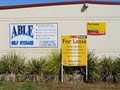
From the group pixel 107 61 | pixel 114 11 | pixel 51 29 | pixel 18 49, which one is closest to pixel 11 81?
pixel 18 49

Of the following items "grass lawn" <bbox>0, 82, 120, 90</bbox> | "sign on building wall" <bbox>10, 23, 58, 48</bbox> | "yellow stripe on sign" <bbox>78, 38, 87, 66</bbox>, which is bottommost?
"grass lawn" <bbox>0, 82, 120, 90</bbox>

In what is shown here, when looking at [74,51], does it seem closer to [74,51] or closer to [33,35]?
[74,51]

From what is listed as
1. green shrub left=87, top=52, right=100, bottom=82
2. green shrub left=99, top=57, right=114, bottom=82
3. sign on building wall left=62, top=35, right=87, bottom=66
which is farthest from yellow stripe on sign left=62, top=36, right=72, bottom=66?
green shrub left=99, top=57, right=114, bottom=82

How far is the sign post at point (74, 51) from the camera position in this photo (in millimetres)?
15352

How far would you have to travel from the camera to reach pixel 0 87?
13.5m

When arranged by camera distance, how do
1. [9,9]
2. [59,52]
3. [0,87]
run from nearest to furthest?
[0,87]
[59,52]
[9,9]

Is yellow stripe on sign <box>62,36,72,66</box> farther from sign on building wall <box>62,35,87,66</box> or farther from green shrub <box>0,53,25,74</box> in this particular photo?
green shrub <box>0,53,25,74</box>

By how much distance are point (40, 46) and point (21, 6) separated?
2.85 metres

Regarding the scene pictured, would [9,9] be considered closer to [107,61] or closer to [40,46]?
[40,46]

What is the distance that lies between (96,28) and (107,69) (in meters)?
2.82

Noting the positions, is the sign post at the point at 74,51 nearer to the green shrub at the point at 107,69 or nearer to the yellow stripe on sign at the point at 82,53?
the yellow stripe on sign at the point at 82,53

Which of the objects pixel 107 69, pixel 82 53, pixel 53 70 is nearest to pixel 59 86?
pixel 53 70

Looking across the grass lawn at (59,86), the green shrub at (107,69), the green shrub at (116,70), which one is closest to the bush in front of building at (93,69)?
the green shrub at (107,69)

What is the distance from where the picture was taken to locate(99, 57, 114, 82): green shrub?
15394 millimetres
